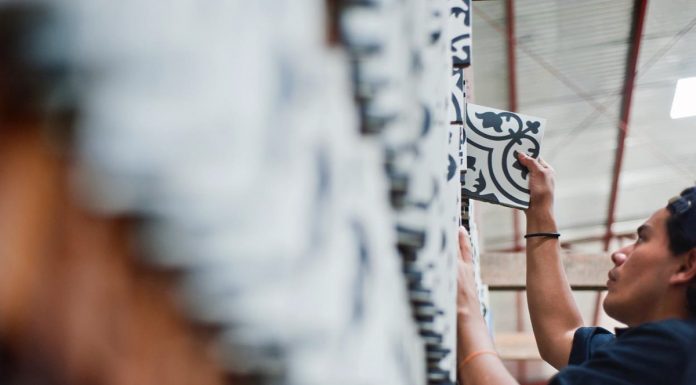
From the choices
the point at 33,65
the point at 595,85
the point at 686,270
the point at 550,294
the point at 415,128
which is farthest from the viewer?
the point at 595,85

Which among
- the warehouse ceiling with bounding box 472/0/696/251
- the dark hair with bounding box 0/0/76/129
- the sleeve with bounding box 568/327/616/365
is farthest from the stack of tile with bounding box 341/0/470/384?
the warehouse ceiling with bounding box 472/0/696/251

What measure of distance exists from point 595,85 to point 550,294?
20.1 feet

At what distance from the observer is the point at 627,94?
23.8 ft

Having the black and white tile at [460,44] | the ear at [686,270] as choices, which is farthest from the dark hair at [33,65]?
the ear at [686,270]

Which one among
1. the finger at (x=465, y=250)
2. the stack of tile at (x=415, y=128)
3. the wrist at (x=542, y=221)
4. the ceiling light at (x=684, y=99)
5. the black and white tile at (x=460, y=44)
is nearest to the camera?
the stack of tile at (x=415, y=128)

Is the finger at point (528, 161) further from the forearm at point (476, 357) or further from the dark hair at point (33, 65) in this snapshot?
the dark hair at point (33, 65)

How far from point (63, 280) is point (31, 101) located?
0.04 meters

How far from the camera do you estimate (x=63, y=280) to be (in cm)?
19

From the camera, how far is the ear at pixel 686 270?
44.9 inches

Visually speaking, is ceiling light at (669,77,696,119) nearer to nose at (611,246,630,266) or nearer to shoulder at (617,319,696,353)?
nose at (611,246,630,266)

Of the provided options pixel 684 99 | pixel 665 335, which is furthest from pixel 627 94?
pixel 665 335

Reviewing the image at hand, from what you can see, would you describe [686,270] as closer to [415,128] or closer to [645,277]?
[645,277]

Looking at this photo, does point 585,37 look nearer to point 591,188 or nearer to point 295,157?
point 591,188

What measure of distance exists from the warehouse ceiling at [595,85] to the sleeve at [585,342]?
505 centimetres
